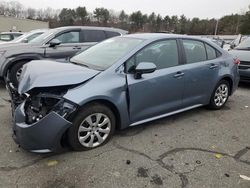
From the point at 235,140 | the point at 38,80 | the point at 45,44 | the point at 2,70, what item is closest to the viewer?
the point at 38,80

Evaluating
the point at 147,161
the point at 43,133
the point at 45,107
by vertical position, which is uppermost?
the point at 45,107

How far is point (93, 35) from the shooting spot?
7355 millimetres

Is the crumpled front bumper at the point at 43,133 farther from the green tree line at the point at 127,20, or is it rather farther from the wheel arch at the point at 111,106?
the green tree line at the point at 127,20

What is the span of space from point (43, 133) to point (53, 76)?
2.34ft

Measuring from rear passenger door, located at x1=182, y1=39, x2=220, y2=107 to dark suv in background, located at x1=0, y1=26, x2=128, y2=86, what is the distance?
2370 mm

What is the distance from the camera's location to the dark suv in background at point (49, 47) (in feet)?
19.6

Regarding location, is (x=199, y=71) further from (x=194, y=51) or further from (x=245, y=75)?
(x=245, y=75)

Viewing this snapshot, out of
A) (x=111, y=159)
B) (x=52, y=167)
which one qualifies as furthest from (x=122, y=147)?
(x=52, y=167)

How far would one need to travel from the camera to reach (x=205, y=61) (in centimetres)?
452

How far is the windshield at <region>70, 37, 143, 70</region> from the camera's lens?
3574 mm

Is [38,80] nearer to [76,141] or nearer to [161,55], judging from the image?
[76,141]

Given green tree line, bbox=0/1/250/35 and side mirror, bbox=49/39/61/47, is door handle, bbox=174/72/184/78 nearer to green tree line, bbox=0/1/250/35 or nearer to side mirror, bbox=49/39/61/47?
side mirror, bbox=49/39/61/47

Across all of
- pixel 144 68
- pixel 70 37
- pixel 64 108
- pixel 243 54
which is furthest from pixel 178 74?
pixel 243 54

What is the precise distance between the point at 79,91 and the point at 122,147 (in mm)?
1011
